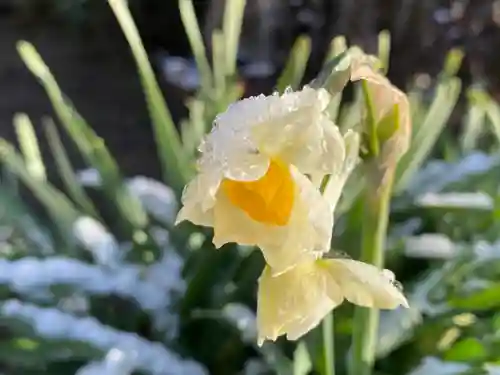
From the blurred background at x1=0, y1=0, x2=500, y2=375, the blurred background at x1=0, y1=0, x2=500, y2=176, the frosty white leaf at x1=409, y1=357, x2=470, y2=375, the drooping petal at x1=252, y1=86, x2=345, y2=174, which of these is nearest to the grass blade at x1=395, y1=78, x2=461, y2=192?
the blurred background at x1=0, y1=0, x2=500, y2=375

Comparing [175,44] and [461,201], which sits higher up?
[175,44]

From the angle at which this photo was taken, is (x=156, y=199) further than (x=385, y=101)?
Yes

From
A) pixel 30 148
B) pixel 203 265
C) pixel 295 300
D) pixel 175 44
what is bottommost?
pixel 295 300

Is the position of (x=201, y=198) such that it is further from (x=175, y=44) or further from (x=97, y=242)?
(x=175, y=44)

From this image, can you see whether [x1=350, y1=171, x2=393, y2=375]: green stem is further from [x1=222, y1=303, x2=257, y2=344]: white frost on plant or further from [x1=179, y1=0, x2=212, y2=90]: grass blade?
[x1=179, y1=0, x2=212, y2=90]: grass blade

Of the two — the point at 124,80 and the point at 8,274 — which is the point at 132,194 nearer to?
the point at 8,274

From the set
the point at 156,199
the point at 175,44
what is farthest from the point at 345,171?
the point at 175,44

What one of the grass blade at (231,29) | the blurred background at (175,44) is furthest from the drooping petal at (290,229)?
the blurred background at (175,44)
